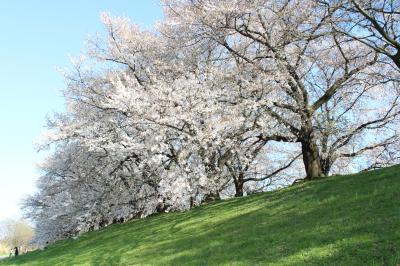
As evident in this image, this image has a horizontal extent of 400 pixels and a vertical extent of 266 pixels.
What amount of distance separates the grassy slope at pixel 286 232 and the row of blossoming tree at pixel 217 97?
331 cm

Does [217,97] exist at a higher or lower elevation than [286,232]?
higher

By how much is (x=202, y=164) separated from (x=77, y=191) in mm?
13520

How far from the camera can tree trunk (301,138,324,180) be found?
21.7 m

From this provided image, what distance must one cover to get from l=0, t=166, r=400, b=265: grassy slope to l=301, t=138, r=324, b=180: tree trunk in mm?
2568

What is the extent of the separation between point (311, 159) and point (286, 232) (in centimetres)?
988

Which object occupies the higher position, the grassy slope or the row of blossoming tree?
the row of blossoming tree

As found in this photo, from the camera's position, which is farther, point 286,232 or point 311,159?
point 311,159

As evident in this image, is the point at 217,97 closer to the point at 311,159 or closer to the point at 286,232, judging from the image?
the point at 311,159

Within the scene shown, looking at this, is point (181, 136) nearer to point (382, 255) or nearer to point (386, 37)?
point (386, 37)

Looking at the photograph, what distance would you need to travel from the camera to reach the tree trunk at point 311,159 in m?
21.7

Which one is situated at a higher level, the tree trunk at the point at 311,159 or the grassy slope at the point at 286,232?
the tree trunk at the point at 311,159

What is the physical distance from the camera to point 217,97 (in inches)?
858

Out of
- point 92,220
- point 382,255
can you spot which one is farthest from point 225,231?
point 92,220

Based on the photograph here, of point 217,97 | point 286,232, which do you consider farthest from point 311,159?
point 286,232
